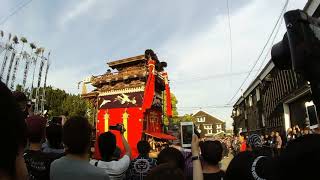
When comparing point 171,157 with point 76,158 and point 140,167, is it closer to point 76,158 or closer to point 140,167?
point 140,167

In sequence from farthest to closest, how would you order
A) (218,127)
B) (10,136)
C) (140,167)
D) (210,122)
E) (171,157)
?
1. (218,127)
2. (210,122)
3. (140,167)
4. (171,157)
5. (10,136)

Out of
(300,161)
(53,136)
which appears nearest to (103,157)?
(53,136)

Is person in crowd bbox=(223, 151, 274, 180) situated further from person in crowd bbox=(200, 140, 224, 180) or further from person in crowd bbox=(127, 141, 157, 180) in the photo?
person in crowd bbox=(127, 141, 157, 180)

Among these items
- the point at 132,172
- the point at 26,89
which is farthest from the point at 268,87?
the point at 26,89

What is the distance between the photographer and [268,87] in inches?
1098

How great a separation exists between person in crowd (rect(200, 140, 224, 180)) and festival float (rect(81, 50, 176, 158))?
915 inches

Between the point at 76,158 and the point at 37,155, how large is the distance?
64 centimetres

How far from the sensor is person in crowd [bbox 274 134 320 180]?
1.25 meters

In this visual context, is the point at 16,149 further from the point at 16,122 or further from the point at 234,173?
the point at 234,173

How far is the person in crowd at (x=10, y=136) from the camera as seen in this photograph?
3.97ft

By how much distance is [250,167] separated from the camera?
2010 mm

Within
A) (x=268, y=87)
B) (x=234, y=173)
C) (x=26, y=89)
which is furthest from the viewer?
(x=26, y=89)

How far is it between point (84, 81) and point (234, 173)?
3282 cm

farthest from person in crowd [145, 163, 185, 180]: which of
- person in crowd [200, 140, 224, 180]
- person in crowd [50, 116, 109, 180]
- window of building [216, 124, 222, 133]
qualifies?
window of building [216, 124, 222, 133]
